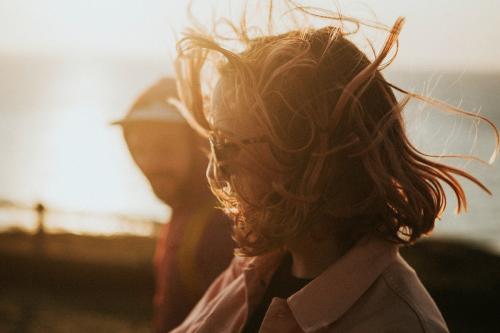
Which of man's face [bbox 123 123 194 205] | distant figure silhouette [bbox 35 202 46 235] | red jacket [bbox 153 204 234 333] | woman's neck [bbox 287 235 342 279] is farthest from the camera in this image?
distant figure silhouette [bbox 35 202 46 235]

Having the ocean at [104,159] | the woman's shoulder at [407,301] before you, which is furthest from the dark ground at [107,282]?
the woman's shoulder at [407,301]

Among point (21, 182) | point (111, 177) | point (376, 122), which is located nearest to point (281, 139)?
point (376, 122)

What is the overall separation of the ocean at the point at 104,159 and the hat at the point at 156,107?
0.46ft

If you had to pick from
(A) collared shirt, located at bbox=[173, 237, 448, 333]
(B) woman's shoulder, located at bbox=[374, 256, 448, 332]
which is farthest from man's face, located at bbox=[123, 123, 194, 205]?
(B) woman's shoulder, located at bbox=[374, 256, 448, 332]

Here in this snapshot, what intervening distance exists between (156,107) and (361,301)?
231 centimetres

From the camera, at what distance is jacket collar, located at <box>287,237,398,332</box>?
72.4 inches

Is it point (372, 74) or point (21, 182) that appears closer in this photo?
point (372, 74)

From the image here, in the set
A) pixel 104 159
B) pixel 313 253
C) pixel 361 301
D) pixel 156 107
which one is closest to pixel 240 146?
pixel 313 253

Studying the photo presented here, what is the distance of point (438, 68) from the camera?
2178mm

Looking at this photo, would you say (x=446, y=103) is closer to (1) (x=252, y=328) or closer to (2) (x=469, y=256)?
(1) (x=252, y=328)

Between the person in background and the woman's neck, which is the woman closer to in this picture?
the woman's neck

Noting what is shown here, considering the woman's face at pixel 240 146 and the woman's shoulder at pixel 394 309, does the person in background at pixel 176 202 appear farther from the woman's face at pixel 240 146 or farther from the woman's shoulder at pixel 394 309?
the woman's shoulder at pixel 394 309

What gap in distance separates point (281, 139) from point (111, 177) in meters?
44.7

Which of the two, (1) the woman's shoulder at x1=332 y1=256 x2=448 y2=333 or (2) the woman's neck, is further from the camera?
(2) the woman's neck
